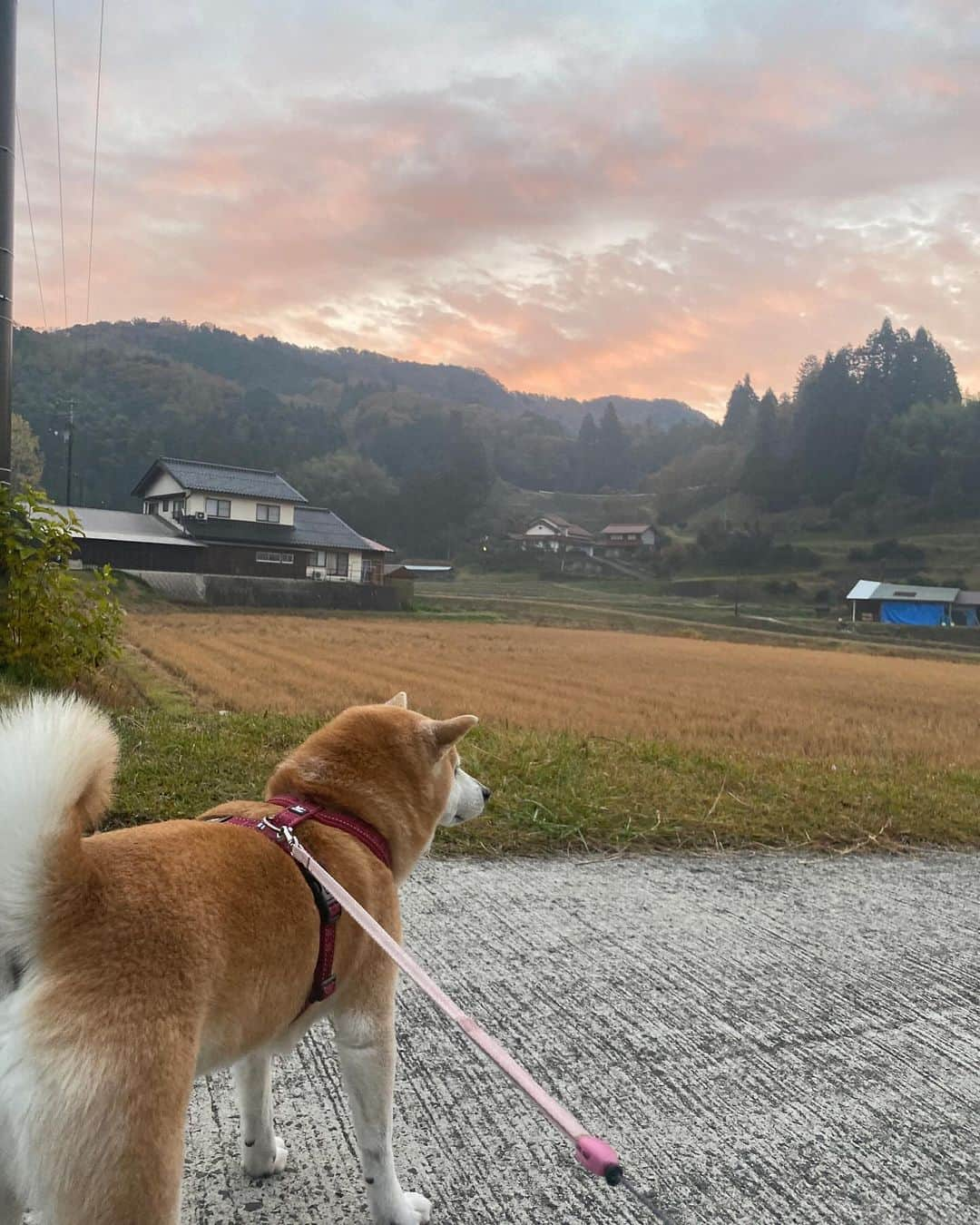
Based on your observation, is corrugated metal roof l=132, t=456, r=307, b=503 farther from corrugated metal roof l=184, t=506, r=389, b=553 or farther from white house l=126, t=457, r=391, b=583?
corrugated metal roof l=184, t=506, r=389, b=553

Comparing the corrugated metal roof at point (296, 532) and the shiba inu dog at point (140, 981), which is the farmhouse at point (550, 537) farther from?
the shiba inu dog at point (140, 981)

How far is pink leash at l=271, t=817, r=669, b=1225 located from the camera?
4.36 feet

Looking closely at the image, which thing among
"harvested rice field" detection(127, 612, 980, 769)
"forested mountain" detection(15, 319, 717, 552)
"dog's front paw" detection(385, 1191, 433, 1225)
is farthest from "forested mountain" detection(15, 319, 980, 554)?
"dog's front paw" detection(385, 1191, 433, 1225)

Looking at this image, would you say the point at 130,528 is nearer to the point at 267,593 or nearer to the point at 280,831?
the point at 267,593

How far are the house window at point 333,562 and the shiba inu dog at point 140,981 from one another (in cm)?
2822

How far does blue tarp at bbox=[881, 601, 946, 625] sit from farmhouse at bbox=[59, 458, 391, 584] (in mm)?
26680

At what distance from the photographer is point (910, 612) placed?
43062 mm

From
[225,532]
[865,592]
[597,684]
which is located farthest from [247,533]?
→ [865,592]

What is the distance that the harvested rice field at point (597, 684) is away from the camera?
364 inches

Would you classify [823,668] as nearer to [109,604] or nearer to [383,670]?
[383,670]

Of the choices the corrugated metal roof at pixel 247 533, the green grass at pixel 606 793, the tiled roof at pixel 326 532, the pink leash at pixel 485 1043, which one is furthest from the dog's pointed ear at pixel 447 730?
the tiled roof at pixel 326 532

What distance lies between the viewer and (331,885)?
1753 mm

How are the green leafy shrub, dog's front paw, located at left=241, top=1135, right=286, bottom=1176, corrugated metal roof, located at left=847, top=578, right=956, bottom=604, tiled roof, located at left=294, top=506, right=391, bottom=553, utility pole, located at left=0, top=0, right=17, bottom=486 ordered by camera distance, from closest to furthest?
1. dog's front paw, located at left=241, top=1135, right=286, bottom=1176
2. the green leafy shrub
3. utility pole, located at left=0, top=0, right=17, bottom=486
4. tiled roof, located at left=294, top=506, right=391, bottom=553
5. corrugated metal roof, located at left=847, top=578, right=956, bottom=604

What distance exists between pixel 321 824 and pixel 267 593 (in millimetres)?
23205
